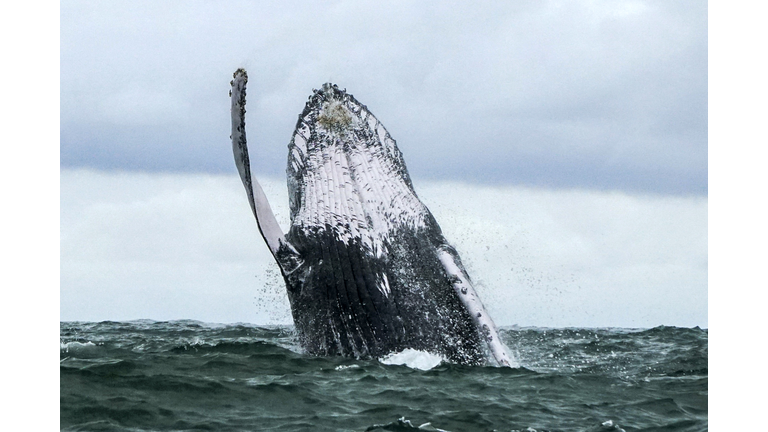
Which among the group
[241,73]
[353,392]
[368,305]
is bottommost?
[353,392]

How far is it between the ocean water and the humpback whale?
13.4 inches

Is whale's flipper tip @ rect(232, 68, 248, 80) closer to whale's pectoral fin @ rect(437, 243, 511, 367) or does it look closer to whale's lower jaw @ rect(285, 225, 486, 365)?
whale's lower jaw @ rect(285, 225, 486, 365)

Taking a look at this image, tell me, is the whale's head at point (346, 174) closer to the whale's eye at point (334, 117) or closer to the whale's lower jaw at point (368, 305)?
the whale's eye at point (334, 117)

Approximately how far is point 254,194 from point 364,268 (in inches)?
63.0

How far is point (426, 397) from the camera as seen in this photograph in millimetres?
8289

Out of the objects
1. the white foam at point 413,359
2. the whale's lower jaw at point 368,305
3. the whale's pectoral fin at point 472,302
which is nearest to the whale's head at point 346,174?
the whale's lower jaw at point 368,305

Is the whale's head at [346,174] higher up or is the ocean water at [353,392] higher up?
the whale's head at [346,174]

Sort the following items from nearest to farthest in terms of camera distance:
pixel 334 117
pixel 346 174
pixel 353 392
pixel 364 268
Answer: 1. pixel 353 392
2. pixel 364 268
3. pixel 346 174
4. pixel 334 117

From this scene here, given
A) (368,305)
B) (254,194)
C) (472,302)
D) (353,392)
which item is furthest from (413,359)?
(254,194)

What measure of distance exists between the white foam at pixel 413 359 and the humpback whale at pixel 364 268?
7 cm

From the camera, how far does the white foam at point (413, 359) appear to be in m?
9.96

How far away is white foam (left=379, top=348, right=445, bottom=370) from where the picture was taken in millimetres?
9961

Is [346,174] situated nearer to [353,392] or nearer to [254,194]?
[254,194]

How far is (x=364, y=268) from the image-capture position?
10.3 m
